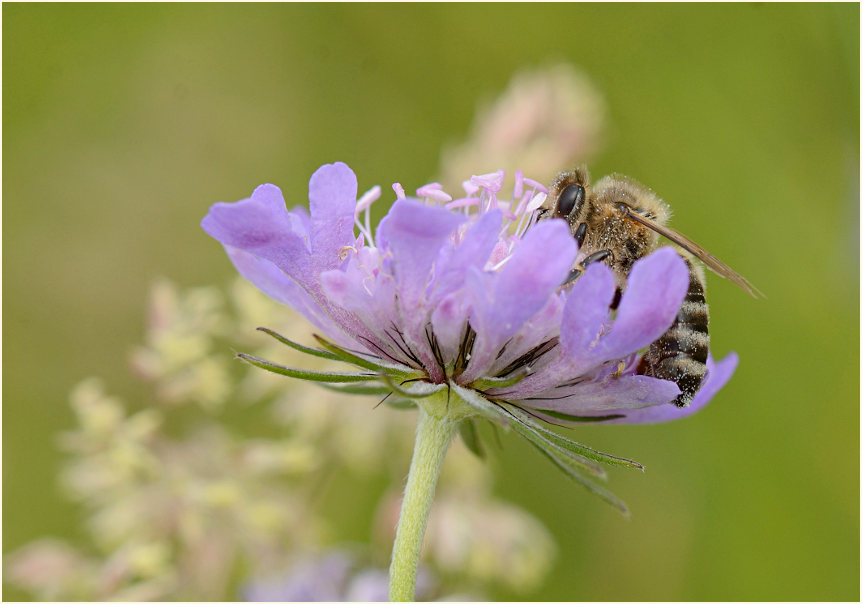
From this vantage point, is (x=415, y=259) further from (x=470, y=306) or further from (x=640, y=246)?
(x=640, y=246)

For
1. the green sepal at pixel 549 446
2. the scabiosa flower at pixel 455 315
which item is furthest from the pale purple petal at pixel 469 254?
the green sepal at pixel 549 446

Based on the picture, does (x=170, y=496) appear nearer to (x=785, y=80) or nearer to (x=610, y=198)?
(x=610, y=198)

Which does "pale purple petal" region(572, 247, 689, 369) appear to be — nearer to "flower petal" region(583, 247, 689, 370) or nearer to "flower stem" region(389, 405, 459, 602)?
"flower petal" region(583, 247, 689, 370)

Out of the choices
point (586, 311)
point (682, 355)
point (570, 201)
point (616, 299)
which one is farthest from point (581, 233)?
point (586, 311)

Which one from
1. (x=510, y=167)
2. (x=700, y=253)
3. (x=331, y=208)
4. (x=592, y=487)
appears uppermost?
(x=510, y=167)

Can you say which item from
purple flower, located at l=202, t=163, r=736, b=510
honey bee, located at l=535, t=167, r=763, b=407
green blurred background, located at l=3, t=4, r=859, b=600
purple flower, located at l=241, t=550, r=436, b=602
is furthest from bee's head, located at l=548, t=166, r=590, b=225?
green blurred background, located at l=3, t=4, r=859, b=600

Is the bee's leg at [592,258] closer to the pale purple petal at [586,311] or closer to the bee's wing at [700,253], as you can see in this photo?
the bee's wing at [700,253]
